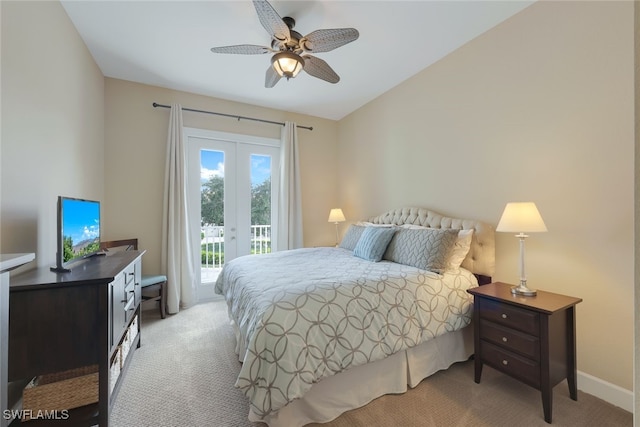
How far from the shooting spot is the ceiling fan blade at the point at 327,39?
189 cm

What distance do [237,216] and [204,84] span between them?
1853 mm

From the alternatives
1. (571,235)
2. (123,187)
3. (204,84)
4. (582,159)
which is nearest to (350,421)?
(571,235)

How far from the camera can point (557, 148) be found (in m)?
2.02

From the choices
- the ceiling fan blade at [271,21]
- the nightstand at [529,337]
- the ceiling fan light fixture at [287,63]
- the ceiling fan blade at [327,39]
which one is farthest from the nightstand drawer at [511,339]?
the ceiling fan blade at [271,21]

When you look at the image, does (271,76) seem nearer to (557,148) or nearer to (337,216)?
(337,216)

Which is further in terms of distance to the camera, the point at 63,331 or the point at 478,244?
the point at 478,244

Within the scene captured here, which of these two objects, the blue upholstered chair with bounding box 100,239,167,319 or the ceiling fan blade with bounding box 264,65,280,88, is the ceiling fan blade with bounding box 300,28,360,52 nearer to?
the ceiling fan blade with bounding box 264,65,280,88

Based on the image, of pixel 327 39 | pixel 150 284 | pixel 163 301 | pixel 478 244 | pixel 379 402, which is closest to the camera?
pixel 379 402

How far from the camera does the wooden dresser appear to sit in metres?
1.31

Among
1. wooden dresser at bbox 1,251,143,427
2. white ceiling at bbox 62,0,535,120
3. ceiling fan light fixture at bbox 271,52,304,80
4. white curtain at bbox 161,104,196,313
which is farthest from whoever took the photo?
white curtain at bbox 161,104,196,313

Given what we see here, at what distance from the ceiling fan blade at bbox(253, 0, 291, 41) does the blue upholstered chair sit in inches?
112

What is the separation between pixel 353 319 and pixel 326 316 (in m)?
0.19

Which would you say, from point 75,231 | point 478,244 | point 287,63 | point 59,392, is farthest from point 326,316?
point 287,63

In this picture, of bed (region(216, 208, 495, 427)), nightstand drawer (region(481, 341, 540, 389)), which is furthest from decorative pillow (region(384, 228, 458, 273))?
nightstand drawer (region(481, 341, 540, 389))
